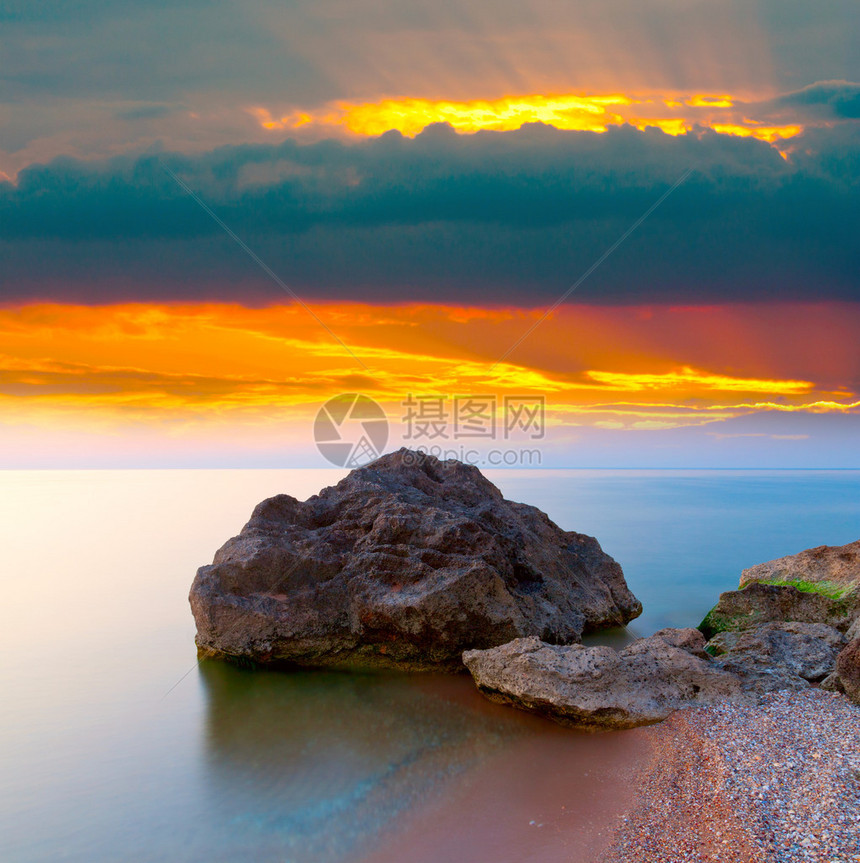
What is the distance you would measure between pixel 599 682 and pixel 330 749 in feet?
10.9

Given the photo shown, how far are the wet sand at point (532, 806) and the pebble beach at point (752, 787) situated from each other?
233 millimetres

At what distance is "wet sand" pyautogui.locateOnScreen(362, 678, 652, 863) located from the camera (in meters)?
6.21

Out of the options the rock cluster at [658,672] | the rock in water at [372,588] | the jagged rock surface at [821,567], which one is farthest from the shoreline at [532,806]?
the jagged rock surface at [821,567]

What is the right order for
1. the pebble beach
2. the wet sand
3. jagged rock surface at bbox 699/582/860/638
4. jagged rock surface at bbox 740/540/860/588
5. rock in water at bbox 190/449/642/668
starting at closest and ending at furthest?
the pebble beach < the wet sand < rock in water at bbox 190/449/642/668 < jagged rock surface at bbox 699/582/860/638 < jagged rock surface at bbox 740/540/860/588

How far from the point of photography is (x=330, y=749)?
8.47 m

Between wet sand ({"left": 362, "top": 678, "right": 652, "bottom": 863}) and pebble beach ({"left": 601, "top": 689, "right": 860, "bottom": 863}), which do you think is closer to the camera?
pebble beach ({"left": 601, "top": 689, "right": 860, "bottom": 863})

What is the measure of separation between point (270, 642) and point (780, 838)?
720 cm

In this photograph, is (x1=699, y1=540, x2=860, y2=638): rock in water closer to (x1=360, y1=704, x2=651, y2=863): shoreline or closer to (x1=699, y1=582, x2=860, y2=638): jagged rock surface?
(x1=699, y1=582, x2=860, y2=638): jagged rock surface

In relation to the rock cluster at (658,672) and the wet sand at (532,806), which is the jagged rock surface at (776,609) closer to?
the rock cluster at (658,672)

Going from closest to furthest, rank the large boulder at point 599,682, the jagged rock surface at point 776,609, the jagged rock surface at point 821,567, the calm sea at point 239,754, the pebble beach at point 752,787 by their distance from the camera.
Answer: the pebble beach at point 752,787, the calm sea at point 239,754, the large boulder at point 599,682, the jagged rock surface at point 776,609, the jagged rock surface at point 821,567

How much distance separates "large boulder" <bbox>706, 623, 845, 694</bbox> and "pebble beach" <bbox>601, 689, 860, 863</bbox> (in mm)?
408

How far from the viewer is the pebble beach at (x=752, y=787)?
5.79 metres

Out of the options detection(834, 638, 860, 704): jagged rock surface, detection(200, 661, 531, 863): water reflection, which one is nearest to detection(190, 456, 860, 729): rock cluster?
detection(834, 638, 860, 704): jagged rock surface

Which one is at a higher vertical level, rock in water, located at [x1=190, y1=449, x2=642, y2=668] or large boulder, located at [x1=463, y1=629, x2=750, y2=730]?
rock in water, located at [x1=190, y1=449, x2=642, y2=668]
